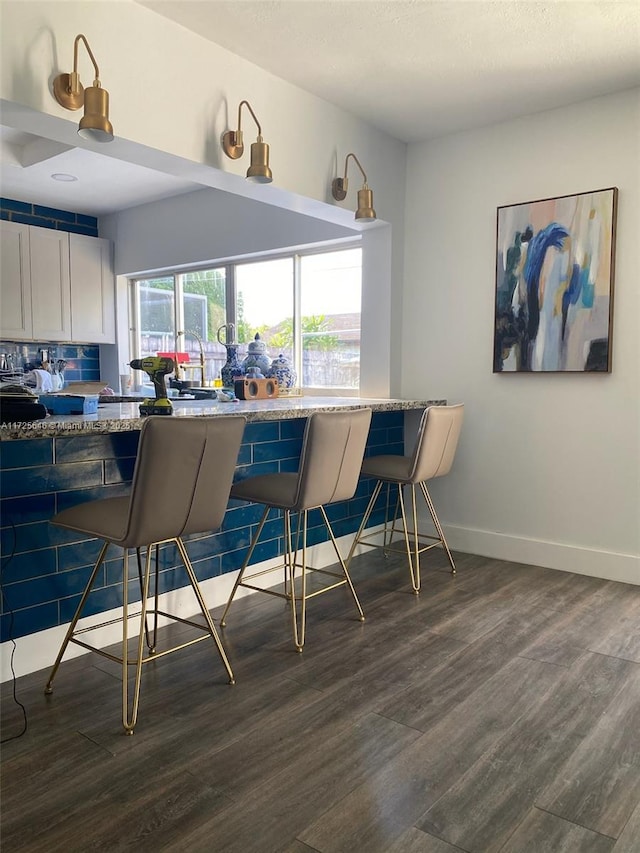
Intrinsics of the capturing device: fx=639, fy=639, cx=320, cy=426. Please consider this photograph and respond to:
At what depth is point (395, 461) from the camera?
3.50m

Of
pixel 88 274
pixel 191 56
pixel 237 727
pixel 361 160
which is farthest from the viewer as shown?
pixel 88 274

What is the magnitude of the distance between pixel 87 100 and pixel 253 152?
80cm

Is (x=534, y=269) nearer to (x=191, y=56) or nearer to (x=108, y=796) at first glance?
(x=191, y=56)

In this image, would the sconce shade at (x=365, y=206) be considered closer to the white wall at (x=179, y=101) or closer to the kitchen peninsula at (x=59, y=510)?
the white wall at (x=179, y=101)

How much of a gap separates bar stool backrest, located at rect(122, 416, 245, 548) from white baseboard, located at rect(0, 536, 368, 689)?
707mm

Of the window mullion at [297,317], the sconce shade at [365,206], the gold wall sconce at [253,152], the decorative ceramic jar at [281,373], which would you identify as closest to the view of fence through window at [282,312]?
the window mullion at [297,317]

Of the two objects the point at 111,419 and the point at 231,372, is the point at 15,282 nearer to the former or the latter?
the point at 231,372

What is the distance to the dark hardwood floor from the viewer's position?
5.10ft

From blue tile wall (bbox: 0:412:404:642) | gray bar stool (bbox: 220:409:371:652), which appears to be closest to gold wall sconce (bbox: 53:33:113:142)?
blue tile wall (bbox: 0:412:404:642)

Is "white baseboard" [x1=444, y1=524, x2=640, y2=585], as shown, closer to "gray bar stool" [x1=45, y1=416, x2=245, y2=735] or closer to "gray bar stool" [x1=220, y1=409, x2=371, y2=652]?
"gray bar stool" [x1=220, y1=409, x2=371, y2=652]

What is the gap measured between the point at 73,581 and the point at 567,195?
10.3 feet

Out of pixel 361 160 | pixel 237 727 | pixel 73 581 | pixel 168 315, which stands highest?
pixel 361 160

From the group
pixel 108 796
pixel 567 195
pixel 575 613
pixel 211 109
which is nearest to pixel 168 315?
pixel 211 109

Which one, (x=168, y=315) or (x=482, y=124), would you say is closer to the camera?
(x=482, y=124)
